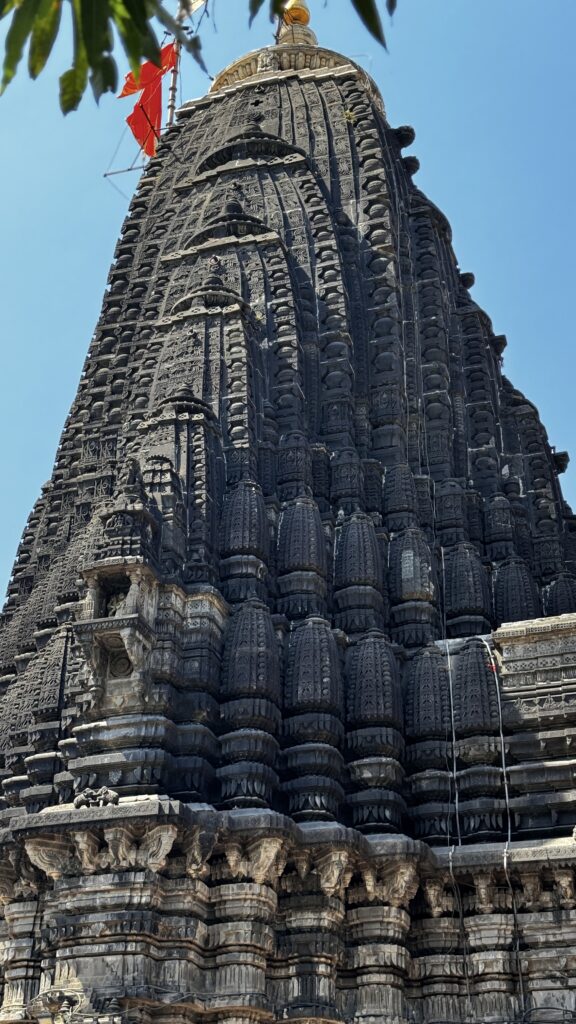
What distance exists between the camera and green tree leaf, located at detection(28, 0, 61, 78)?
15.3 ft

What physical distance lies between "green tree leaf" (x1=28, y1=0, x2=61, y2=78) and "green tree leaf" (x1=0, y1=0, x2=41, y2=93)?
0.21 feet

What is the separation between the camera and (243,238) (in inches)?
995

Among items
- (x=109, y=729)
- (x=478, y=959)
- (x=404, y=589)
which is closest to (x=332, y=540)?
(x=404, y=589)

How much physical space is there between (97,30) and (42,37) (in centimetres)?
22

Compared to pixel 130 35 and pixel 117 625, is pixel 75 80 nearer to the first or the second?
pixel 130 35

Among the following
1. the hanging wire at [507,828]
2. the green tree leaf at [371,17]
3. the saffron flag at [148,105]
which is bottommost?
the green tree leaf at [371,17]

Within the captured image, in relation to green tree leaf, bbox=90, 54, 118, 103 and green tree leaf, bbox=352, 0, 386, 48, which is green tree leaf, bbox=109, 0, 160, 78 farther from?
green tree leaf, bbox=352, 0, 386, 48

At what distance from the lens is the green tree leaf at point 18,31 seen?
4.57m

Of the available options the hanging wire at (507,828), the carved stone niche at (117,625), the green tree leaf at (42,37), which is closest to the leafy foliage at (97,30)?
the green tree leaf at (42,37)

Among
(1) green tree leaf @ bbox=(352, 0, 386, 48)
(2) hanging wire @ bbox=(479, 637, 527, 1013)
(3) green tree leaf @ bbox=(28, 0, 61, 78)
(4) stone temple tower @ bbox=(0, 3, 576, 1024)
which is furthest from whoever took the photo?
(2) hanging wire @ bbox=(479, 637, 527, 1013)

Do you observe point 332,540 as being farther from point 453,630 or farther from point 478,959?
point 478,959

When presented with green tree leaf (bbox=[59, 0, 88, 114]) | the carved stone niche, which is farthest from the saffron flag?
green tree leaf (bbox=[59, 0, 88, 114])

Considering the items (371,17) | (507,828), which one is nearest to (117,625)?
(507,828)

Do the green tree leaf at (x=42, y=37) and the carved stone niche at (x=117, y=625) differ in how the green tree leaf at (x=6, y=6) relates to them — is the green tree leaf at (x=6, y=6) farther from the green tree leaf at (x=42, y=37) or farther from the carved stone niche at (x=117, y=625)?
the carved stone niche at (x=117, y=625)
